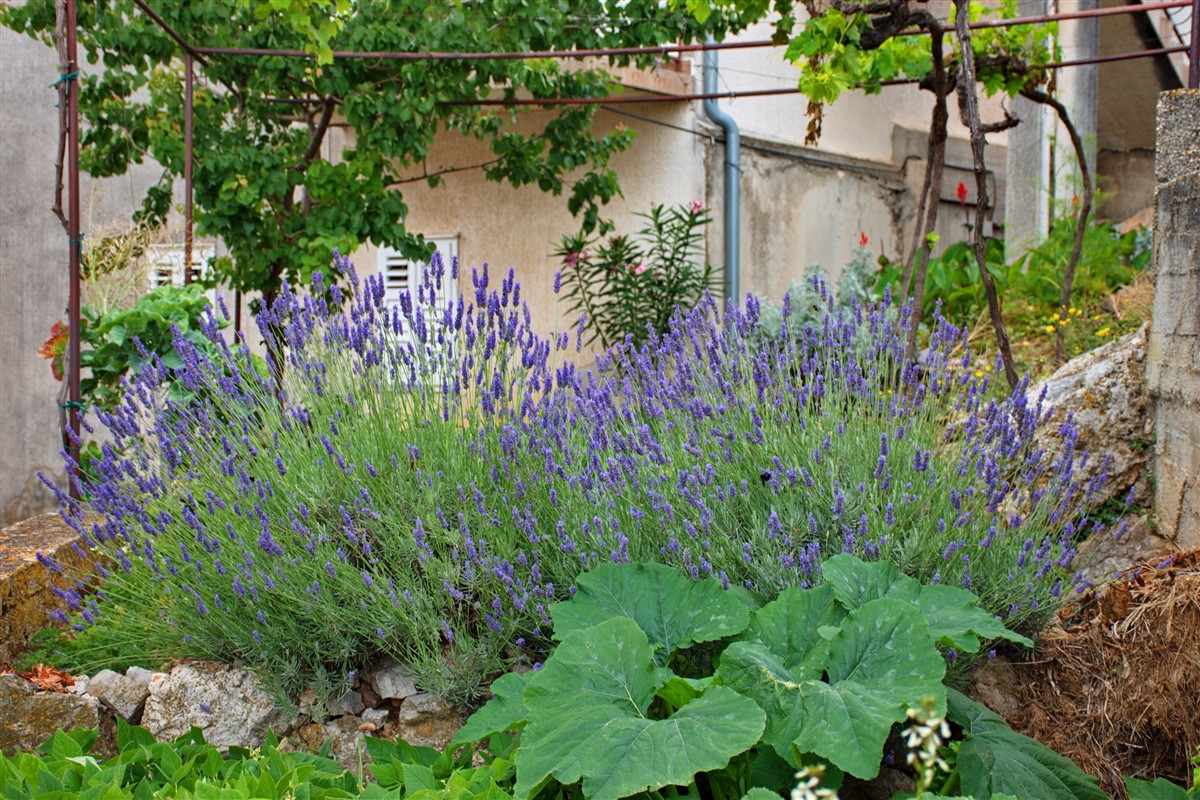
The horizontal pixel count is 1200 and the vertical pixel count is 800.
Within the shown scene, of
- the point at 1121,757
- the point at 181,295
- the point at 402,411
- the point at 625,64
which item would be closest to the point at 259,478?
the point at 402,411

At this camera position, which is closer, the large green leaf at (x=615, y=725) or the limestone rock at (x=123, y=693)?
the large green leaf at (x=615, y=725)

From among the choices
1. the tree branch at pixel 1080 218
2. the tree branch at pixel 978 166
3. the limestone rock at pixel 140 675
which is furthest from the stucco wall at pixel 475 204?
the limestone rock at pixel 140 675

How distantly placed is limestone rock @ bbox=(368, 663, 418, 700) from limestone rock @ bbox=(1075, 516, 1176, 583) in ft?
6.86

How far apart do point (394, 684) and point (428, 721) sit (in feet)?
0.47

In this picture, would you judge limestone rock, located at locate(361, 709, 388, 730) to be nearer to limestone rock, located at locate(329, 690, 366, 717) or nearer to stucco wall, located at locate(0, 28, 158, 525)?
limestone rock, located at locate(329, 690, 366, 717)

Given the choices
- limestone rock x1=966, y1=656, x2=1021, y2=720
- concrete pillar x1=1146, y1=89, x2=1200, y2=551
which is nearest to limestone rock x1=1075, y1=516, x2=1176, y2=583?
concrete pillar x1=1146, y1=89, x2=1200, y2=551

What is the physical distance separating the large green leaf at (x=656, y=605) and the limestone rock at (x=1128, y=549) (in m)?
1.62

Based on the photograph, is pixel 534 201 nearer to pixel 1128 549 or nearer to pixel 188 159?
pixel 188 159

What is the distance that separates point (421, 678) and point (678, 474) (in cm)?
83

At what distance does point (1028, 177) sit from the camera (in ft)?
25.8

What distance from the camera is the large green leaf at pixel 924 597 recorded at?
2.24m

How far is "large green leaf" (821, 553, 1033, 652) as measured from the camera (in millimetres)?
2240

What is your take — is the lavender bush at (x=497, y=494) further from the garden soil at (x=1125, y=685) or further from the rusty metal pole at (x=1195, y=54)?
the rusty metal pole at (x=1195, y=54)

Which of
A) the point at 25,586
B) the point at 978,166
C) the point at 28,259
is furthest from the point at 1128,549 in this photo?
the point at 28,259
